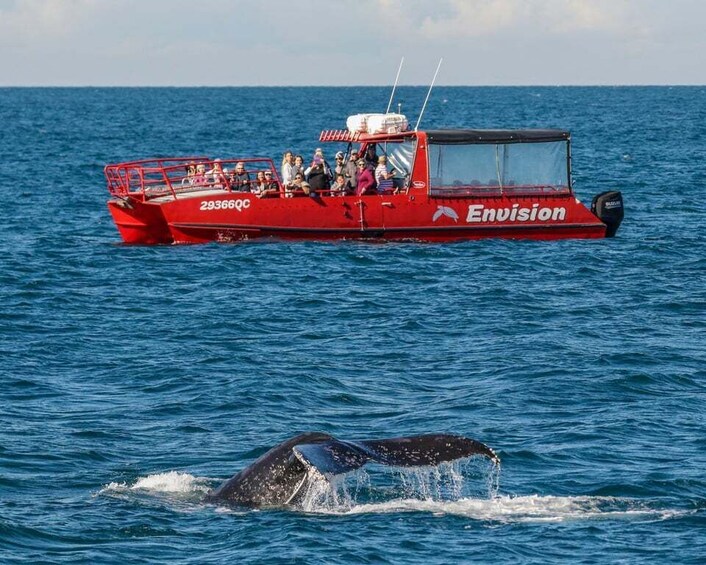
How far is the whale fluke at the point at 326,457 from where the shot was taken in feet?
36.3

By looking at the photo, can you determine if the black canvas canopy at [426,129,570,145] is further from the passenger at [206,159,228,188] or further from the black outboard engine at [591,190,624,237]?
the passenger at [206,159,228,188]

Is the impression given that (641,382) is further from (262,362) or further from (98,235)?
(98,235)

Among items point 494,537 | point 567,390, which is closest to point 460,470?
point 494,537

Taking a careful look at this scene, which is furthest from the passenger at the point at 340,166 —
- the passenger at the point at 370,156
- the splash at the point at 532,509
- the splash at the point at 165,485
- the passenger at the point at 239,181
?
the splash at the point at 532,509

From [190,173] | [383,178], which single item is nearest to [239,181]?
[190,173]

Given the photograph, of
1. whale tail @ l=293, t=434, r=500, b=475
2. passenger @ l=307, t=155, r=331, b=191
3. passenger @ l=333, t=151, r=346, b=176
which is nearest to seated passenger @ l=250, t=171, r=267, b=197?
passenger @ l=307, t=155, r=331, b=191

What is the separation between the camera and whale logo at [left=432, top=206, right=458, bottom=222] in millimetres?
30656

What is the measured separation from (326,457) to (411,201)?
64.1 feet

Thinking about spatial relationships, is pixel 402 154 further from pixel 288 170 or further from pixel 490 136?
pixel 288 170

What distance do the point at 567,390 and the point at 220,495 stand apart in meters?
→ 6.68

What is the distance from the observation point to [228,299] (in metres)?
25.6

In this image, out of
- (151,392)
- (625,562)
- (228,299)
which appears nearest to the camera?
(625,562)

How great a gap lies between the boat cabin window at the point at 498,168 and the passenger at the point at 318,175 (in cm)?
228

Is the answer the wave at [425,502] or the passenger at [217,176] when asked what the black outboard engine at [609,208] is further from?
the wave at [425,502]
